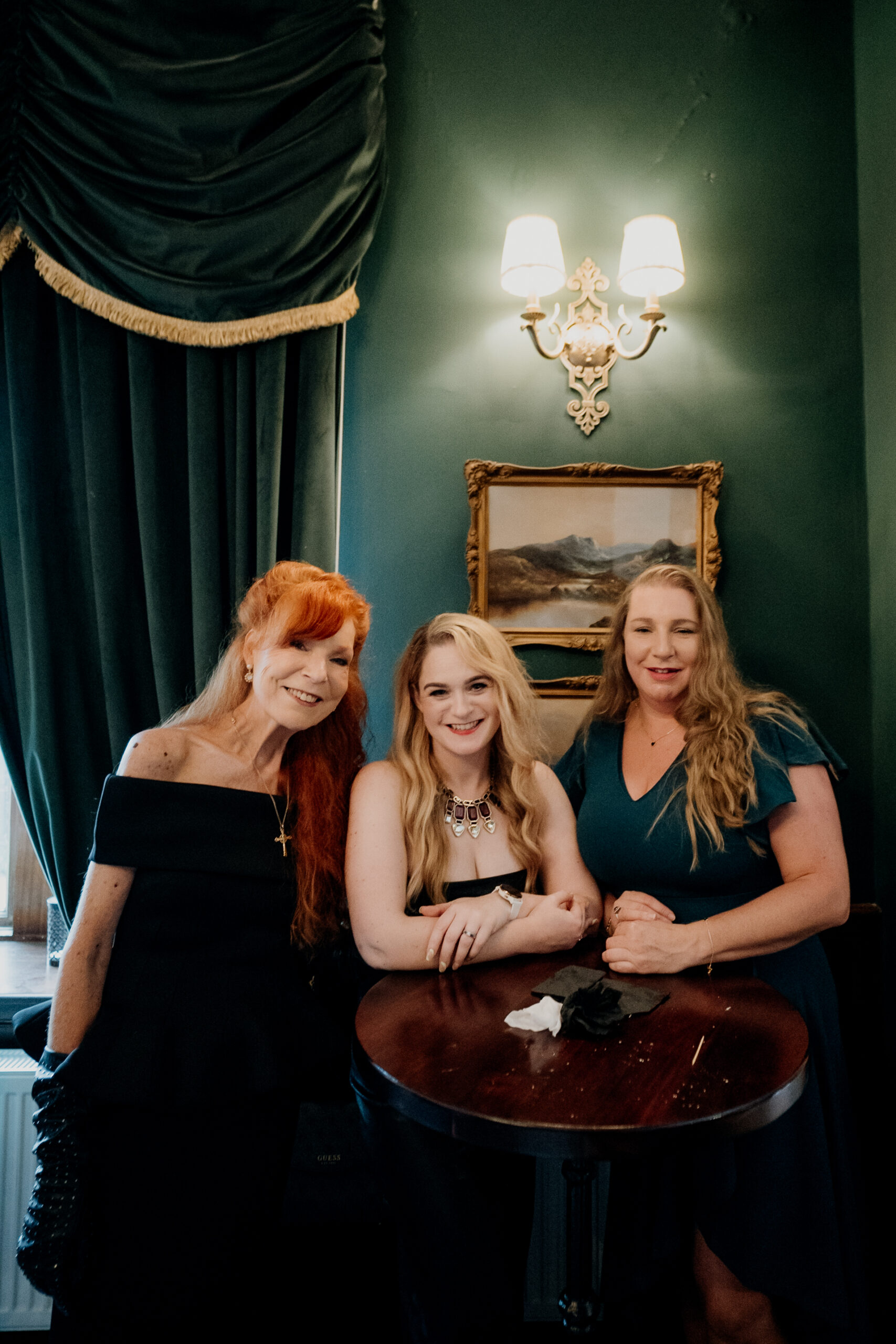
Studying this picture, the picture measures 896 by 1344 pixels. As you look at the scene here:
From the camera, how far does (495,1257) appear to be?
142 centimetres

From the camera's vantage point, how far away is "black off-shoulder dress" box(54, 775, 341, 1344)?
1.50 meters

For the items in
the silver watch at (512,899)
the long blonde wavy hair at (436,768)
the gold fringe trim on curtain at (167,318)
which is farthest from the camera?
the gold fringe trim on curtain at (167,318)

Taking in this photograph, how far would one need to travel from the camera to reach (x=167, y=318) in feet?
7.27

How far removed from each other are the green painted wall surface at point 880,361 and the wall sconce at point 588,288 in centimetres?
59

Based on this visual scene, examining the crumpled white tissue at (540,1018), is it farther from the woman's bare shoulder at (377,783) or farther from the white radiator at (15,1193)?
the white radiator at (15,1193)

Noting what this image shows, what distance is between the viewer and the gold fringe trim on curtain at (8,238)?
2217mm

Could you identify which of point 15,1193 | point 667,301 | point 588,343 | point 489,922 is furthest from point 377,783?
point 667,301

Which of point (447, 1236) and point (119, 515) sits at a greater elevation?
point (119, 515)

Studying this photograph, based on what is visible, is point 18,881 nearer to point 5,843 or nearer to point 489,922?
point 5,843

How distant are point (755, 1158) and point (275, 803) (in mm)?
1183

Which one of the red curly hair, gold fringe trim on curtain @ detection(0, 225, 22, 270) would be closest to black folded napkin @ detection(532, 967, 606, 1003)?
the red curly hair

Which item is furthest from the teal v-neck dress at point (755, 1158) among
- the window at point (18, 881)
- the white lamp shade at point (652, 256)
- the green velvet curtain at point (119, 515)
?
the window at point (18, 881)

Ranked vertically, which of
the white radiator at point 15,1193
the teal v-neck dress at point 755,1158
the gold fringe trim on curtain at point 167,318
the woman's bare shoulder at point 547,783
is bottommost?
the white radiator at point 15,1193

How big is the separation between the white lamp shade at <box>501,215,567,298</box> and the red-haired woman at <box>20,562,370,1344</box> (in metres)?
1.09
